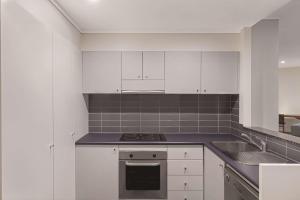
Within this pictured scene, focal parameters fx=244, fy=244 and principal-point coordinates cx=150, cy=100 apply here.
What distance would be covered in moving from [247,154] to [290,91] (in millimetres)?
6879

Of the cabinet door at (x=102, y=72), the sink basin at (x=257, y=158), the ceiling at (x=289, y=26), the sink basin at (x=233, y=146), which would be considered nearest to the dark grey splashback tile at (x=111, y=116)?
the cabinet door at (x=102, y=72)

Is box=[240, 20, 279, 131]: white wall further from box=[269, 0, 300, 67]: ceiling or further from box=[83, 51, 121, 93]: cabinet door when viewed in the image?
box=[83, 51, 121, 93]: cabinet door

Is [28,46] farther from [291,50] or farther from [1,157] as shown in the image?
[291,50]

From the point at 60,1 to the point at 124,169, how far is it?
199 cm

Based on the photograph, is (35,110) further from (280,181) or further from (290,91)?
(290,91)

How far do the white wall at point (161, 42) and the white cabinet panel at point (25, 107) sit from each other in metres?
1.26

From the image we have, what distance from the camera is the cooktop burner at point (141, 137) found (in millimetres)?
3188

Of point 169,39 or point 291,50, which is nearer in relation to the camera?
point 169,39

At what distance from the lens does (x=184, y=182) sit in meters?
3.04

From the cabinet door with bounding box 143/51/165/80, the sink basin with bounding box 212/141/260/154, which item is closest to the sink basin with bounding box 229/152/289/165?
the sink basin with bounding box 212/141/260/154

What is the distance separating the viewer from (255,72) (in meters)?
2.98

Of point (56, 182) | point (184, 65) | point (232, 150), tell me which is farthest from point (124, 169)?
point (184, 65)

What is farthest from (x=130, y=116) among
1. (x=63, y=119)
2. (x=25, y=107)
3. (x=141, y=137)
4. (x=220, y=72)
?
(x=25, y=107)

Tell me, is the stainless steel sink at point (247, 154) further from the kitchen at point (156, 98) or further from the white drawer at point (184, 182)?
the white drawer at point (184, 182)
